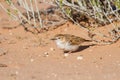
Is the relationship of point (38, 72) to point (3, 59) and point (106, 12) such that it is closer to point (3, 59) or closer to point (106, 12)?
point (3, 59)

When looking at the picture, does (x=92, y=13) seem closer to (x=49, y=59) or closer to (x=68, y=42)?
(x=68, y=42)

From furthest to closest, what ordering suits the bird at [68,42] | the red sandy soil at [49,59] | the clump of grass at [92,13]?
the clump of grass at [92,13] → the bird at [68,42] → the red sandy soil at [49,59]

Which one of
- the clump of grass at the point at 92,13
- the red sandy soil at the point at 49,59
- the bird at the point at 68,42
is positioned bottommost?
the red sandy soil at the point at 49,59

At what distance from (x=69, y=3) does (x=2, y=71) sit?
264 centimetres

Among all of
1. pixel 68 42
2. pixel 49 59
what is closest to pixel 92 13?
pixel 68 42

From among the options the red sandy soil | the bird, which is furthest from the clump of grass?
the bird

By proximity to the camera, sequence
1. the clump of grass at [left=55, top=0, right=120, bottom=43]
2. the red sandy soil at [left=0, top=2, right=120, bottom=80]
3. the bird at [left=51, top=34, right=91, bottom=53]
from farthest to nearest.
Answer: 1. the clump of grass at [left=55, top=0, right=120, bottom=43]
2. the bird at [left=51, top=34, right=91, bottom=53]
3. the red sandy soil at [left=0, top=2, right=120, bottom=80]

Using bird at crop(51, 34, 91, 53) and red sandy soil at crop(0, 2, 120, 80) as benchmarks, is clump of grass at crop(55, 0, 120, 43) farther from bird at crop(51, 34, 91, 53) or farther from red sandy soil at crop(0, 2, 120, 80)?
bird at crop(51, 34, 91, 53)

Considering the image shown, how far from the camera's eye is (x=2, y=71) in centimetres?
811

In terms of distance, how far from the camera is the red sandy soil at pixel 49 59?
775cm

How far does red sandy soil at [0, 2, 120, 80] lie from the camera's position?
775cm

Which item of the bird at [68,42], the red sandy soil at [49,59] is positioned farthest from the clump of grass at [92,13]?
the bird at [68,42]

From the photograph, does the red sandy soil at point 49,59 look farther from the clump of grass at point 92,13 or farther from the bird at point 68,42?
the clump of grass at point 92,13

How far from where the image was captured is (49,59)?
8898 millimetres
